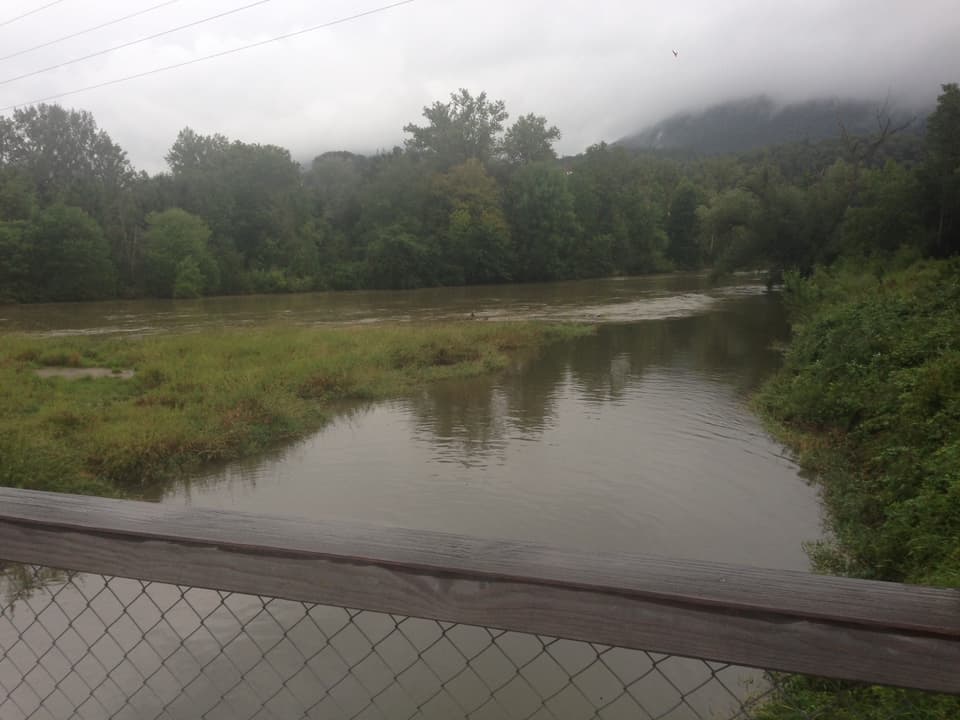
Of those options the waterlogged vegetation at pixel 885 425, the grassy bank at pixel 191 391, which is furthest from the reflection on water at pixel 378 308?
the waterlogged vegetation at pixel 885 425

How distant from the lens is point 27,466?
24.2ft

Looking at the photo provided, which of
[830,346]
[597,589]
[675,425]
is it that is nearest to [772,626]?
[597,589]

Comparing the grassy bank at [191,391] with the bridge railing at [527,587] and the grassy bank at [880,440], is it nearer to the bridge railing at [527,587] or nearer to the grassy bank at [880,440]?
the bridge railing at [527,587]

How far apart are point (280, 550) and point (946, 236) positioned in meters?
31.4

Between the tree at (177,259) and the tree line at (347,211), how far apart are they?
0.41ft

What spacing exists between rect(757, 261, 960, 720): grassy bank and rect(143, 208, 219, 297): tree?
4594 cm

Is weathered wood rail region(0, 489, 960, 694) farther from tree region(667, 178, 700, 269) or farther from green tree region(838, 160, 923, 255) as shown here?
tree region(667, 178, 700, 269)

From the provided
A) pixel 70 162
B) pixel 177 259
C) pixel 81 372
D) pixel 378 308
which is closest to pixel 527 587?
pixel 81 372

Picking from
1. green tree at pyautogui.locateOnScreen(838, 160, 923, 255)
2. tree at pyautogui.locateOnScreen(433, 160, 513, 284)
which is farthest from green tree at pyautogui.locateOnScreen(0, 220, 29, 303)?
green tree at pyautogui.locateOnScreen(838, 160, 923, 255)

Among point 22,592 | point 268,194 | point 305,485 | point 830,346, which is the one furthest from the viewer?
point 268,194

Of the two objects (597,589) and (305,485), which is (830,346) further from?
(597,589)

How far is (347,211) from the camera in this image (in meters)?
67.1

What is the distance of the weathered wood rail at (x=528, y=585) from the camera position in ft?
3.56

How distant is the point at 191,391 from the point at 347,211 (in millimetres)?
56634
